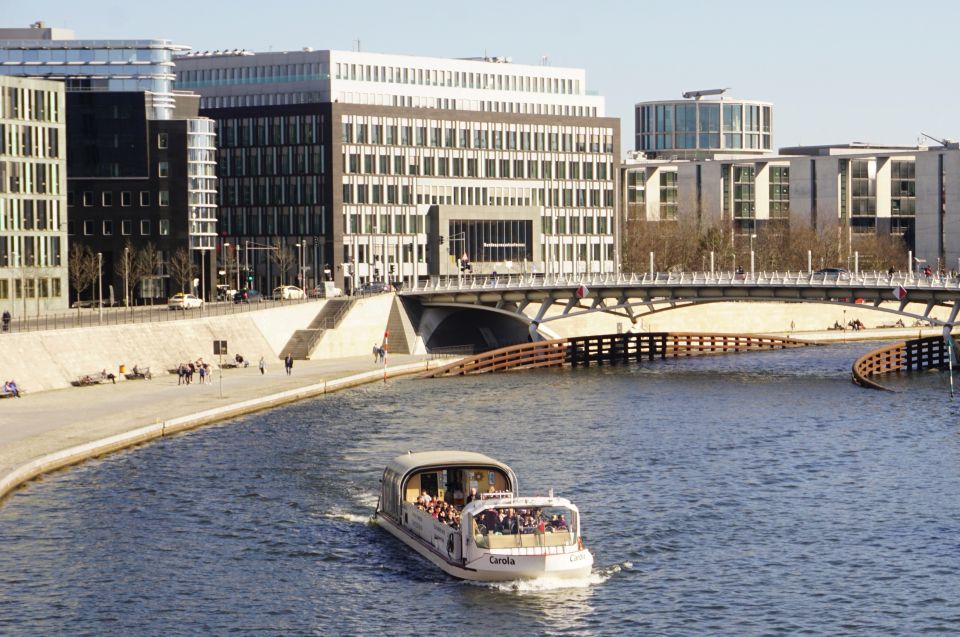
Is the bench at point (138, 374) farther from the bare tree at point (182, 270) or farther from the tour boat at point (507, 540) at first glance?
the tour boat at point (507, 540)

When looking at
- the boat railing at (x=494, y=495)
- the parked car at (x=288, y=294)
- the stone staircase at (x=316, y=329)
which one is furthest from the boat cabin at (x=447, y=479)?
the parked car at (x=288, y=294)

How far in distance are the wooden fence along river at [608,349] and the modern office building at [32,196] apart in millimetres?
39510

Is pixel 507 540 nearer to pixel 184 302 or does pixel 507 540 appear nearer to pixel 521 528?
pixel 521 528

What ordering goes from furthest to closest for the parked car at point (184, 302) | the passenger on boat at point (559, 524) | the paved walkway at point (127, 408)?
the parked car at point (184, 302)
the paved walkway at point (127, 408)
the passenger on boat at point (559, 524)

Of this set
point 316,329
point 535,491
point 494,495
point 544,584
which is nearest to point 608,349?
point 316,329

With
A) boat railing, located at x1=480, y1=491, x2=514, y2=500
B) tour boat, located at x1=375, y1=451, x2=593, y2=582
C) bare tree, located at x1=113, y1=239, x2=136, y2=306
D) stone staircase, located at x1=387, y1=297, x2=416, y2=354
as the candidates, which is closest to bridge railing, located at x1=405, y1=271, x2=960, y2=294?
stone staircase, located at x1=387, y1=297, x2=416, y2=354

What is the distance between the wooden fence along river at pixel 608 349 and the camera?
151 metres

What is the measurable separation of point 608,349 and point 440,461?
93.5 meters

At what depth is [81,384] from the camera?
401ft

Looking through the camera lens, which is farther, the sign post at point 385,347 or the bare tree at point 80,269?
the bare tree at point 80,269

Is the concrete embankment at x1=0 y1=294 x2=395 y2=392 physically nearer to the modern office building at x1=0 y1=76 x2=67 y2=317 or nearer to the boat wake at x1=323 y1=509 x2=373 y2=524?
the modern office building at x1=0 y1=76 x2=67 y2=317

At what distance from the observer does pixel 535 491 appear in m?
83.4

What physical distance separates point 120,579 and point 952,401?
73.5 m

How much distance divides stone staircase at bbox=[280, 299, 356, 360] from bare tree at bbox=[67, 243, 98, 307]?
97.8 ft
